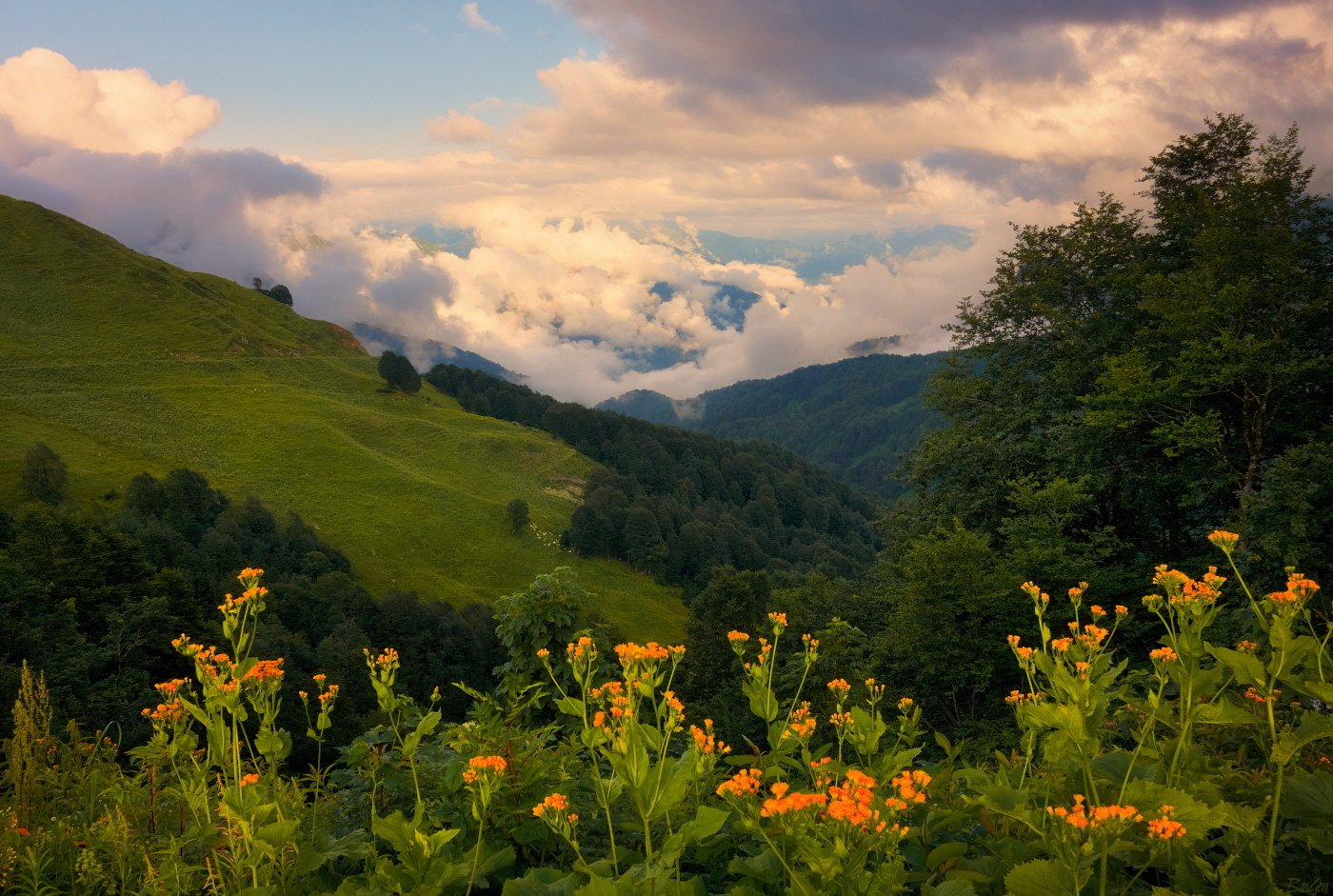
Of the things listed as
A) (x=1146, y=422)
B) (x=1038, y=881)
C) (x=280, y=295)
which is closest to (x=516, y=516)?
(x=1146, y=422)

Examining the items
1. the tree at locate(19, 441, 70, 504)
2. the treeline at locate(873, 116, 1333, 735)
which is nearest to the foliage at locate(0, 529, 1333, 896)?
the treeline at locate(873, 116, 1333, 735)

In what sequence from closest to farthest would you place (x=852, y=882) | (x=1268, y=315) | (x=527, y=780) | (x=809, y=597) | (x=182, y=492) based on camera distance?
(x=852, y=882) → (x=527, y=780) → (x=1268, y=315) → (x=809, y=597) → (x=182, y=492)

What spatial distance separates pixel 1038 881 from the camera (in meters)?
2.34

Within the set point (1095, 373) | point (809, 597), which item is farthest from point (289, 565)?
point (1095, 373)

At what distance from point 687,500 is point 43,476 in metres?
106

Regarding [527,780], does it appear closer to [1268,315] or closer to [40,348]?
[1268,315]

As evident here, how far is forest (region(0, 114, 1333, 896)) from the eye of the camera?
2.78 meters

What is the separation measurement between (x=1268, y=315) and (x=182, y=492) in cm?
8776

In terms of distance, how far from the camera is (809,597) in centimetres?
5638

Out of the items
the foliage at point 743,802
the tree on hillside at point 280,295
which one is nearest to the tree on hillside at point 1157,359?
the foliage at point 743,802

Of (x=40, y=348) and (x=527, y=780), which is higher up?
(x=527, y=780)

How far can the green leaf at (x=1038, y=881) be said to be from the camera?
231 centimetres

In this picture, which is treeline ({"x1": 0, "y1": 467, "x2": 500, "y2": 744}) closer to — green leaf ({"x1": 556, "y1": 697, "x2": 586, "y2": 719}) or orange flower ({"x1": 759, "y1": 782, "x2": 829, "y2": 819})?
green leaf ({"x1": 556, "y1": 697, "x2": 586, "y2": 719})

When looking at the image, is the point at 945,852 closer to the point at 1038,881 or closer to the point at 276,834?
the point at 1038,881
